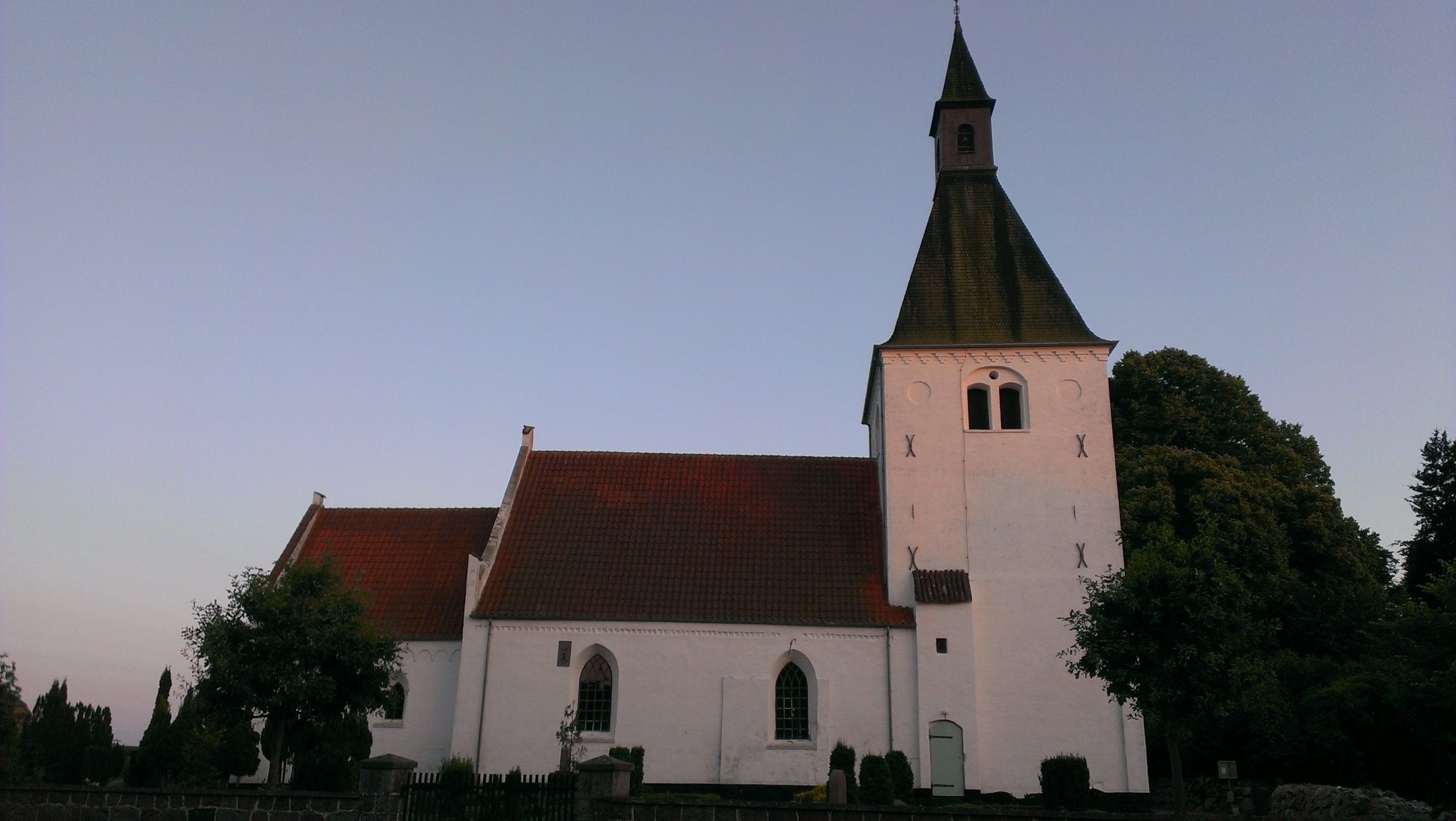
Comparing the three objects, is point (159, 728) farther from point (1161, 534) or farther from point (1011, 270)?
point (1011, 270)

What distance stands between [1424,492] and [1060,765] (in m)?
17.7

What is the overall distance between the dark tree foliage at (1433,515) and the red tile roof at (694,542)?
16478 mm

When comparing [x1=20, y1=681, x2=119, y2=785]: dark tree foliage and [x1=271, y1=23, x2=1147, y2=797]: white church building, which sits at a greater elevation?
[x1=271, y1=23, x2=1147, y2=797]: white church building

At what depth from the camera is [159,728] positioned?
71.3ft

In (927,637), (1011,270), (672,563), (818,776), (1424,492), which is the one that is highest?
(1011,270)

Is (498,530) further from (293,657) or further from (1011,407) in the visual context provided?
(1011,407)

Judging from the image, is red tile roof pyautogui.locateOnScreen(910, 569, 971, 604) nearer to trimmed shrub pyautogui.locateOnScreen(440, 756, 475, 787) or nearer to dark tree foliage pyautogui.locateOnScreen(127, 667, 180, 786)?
trimmed shrub pyautogui.locateOnScreen(440, 756, 475, 787)

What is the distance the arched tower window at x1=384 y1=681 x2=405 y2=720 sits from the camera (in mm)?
24297

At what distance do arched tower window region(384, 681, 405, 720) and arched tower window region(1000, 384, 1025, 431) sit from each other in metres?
16.4

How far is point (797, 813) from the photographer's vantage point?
12.7m

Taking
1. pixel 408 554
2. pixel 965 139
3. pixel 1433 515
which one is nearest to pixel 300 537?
pixel 408 554

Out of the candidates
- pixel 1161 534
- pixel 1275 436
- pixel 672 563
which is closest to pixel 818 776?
pixel 672 563

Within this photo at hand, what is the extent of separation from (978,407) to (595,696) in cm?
1212

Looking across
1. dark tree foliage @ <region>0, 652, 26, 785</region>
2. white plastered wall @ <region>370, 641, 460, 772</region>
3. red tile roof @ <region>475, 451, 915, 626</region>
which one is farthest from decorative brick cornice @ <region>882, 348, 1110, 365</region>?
dark tree foliage @ <region>0, 652, 26, 785</region>
